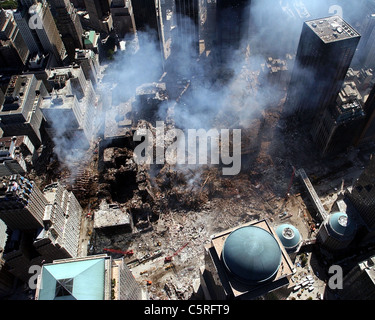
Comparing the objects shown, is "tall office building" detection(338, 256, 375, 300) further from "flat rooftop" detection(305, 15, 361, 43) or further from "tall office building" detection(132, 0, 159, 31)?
"tall office building" detection(132, 0, 159, 31)

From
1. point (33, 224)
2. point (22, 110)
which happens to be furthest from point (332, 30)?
point (22, 110)

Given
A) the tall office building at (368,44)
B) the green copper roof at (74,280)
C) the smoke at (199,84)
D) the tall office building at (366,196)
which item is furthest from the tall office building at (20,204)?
the tall office building at (368,44)

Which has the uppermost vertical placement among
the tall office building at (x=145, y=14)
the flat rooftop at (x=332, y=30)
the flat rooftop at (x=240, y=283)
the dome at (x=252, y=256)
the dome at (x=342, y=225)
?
the flat rooftop at (x=332, y=30)

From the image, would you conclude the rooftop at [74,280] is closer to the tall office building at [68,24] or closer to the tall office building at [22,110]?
the tall office building at [22,110]

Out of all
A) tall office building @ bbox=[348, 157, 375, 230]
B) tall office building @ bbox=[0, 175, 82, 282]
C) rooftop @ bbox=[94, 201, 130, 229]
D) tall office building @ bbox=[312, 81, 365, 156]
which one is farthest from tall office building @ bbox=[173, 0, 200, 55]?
tall office building @ bbox=[348, 157, 375, 230]

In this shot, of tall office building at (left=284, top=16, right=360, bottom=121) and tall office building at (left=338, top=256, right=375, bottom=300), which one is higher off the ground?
tall office building at (left=284, top=16, right=360, bottom=121)

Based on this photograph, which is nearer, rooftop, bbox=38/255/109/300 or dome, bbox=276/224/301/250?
rooftop, bbox=38/255/109/300
